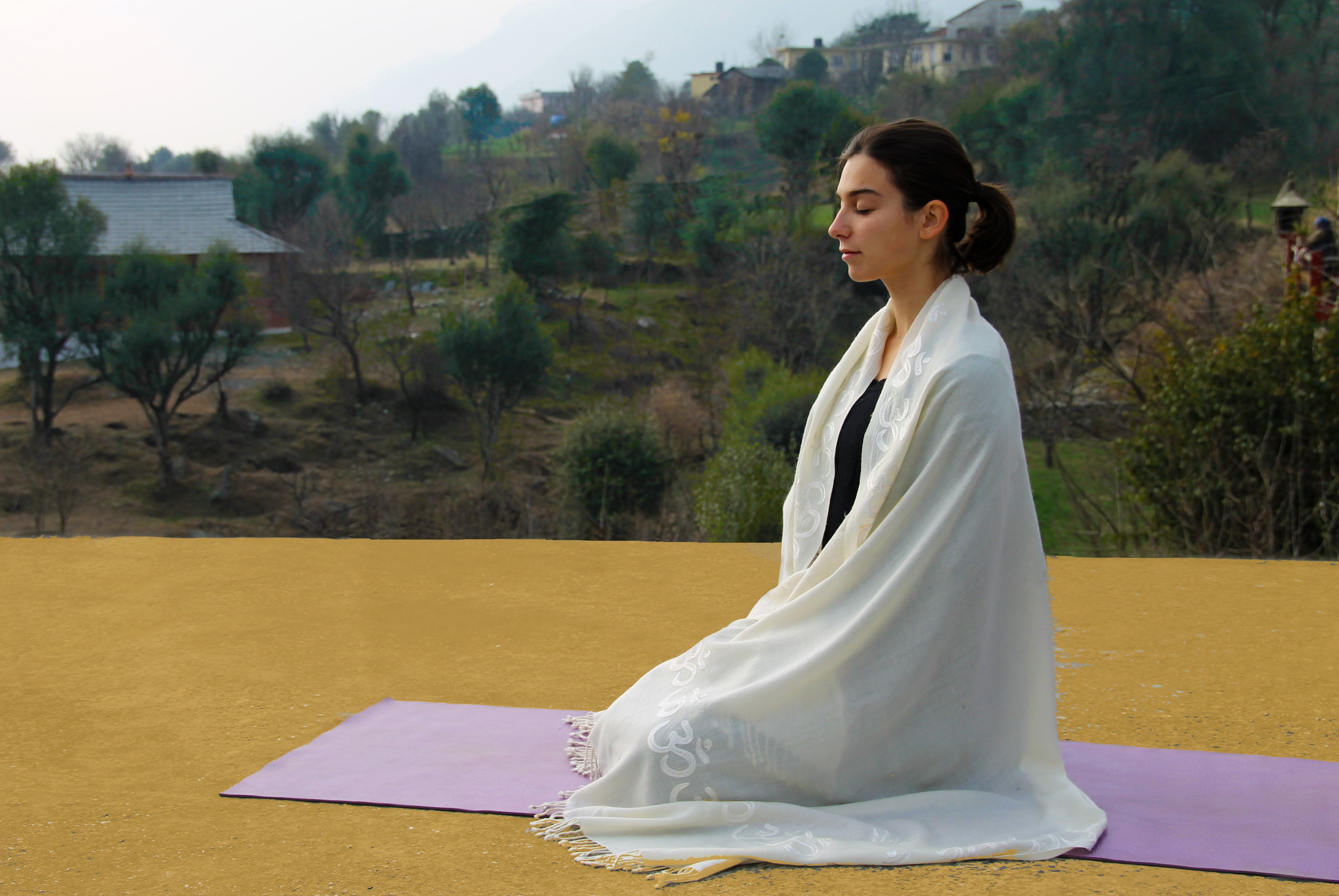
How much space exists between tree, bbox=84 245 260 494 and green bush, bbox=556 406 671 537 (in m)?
5.76

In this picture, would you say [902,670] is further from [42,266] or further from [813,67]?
[813,67]

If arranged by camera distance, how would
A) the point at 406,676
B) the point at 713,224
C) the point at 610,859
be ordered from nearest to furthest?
1. the point at 610,859
2. the point at 406,676
3. the point at 713,224

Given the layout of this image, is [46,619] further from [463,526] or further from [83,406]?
[83,406]

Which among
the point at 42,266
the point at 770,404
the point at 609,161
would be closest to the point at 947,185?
the point at 770,404

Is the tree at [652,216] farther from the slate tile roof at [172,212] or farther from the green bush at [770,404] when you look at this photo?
the green bush at [770,404]

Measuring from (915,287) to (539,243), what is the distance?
16.7m

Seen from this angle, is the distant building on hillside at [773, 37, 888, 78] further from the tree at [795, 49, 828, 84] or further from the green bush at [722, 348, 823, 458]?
the green bush at [722, 348, 823, 458]

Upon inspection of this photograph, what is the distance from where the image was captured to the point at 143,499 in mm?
13875

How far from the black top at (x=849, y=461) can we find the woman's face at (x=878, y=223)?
219 mm

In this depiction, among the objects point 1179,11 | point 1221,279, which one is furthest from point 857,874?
Result: point 1179,11

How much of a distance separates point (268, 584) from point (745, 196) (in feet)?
54.5

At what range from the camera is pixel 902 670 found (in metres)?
1.78

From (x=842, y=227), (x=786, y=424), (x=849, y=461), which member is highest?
(x=842, y=227)

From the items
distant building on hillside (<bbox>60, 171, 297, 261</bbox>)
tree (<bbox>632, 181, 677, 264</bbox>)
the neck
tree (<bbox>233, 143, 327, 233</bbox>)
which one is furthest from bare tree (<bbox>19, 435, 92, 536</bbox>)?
the neck
